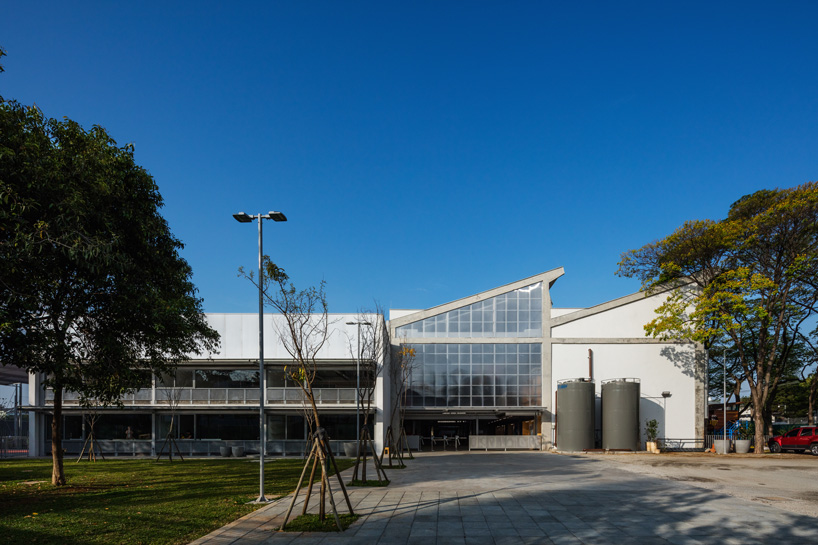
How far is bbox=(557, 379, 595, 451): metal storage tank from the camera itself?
37812 millimetres

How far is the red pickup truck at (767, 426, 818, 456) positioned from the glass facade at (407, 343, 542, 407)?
15.5 m

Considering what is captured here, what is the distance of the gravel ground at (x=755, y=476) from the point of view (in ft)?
51.3

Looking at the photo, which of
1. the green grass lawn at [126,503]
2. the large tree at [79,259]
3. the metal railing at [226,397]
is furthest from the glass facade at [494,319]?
the large tree at [79,259]

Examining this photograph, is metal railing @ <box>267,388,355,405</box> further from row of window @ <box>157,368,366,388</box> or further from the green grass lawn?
the green grass lawn

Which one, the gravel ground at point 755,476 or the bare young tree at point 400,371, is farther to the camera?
the bare young tree at point 400,371

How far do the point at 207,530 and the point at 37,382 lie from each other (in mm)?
30888

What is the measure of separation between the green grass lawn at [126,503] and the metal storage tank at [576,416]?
21081 millimetres

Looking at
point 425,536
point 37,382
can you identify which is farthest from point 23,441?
point 425,536

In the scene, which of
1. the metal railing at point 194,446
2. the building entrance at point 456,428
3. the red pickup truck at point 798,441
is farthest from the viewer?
the building entrance at point 456,428

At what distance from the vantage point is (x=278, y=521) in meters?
11.9

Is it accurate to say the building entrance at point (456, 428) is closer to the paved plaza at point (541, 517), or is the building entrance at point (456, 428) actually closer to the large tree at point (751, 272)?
the large tree at point (751, 272)

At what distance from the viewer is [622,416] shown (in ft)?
124

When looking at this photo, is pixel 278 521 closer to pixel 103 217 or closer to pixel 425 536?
pixel 425 536

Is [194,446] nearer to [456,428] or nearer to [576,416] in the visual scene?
[456,428]
